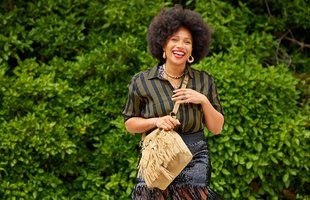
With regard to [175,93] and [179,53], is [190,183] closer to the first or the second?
[175,93]

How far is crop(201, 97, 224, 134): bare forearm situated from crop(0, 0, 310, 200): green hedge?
157 centimetres

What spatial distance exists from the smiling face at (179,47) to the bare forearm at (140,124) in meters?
0.36

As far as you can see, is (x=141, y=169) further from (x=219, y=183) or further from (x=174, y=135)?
(x=219, y=183)

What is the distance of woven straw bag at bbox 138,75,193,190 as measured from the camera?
12.3 feet

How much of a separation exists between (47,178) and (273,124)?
1.88 metres

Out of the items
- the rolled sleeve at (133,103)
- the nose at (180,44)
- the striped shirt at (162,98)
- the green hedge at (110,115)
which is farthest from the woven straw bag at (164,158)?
the green hedge at (110,115)

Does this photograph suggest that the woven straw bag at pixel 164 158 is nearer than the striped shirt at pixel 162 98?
Yes

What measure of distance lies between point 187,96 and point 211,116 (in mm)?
219

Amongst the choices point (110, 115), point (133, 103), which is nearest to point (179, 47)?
point (133, 103)

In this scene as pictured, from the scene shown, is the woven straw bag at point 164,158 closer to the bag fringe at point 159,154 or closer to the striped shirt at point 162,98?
the bag fringe at point 159,154

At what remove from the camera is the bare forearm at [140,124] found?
3937 millimetres

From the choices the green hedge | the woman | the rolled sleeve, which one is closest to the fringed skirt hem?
the woman

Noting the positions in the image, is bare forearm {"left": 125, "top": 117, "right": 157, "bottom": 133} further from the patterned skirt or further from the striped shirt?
the patterned skirt

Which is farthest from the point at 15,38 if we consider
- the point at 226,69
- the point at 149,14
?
the point at 226,69
